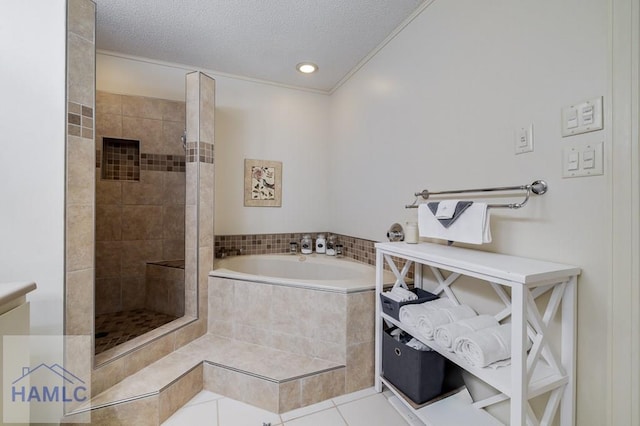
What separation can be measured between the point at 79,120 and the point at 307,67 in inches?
76.3

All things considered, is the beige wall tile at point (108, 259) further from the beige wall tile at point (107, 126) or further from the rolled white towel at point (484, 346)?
the rolled white towel at point (484, 346)

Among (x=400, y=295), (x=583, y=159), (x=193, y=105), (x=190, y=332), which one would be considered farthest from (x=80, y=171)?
(x=583, y=159)

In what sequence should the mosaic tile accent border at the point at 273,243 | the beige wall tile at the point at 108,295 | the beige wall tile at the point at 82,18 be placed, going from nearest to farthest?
the beige wall tile at the point at 82,18 < the beige wall tile at the point at 108,295 < the mosaic tile accent border at the point at 273,243

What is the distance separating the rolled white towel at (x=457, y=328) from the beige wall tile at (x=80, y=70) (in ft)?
6.87

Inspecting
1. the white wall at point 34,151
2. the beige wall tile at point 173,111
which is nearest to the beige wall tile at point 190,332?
the white wall at point 34,151

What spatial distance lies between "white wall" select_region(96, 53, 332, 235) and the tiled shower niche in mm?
478

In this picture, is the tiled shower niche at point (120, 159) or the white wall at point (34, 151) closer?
the white wall at point (34, 151)

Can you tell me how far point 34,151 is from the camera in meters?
1.26

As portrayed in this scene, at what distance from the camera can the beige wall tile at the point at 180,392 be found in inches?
58.2

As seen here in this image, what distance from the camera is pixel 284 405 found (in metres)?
1.57

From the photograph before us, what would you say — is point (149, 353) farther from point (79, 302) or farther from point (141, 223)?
point (141, 223)

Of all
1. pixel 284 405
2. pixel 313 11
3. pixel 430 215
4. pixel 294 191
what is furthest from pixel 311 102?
pixel 284 405

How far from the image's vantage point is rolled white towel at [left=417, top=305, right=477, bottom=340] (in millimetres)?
1323

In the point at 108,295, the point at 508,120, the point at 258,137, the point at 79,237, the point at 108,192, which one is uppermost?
the point at 258,137
